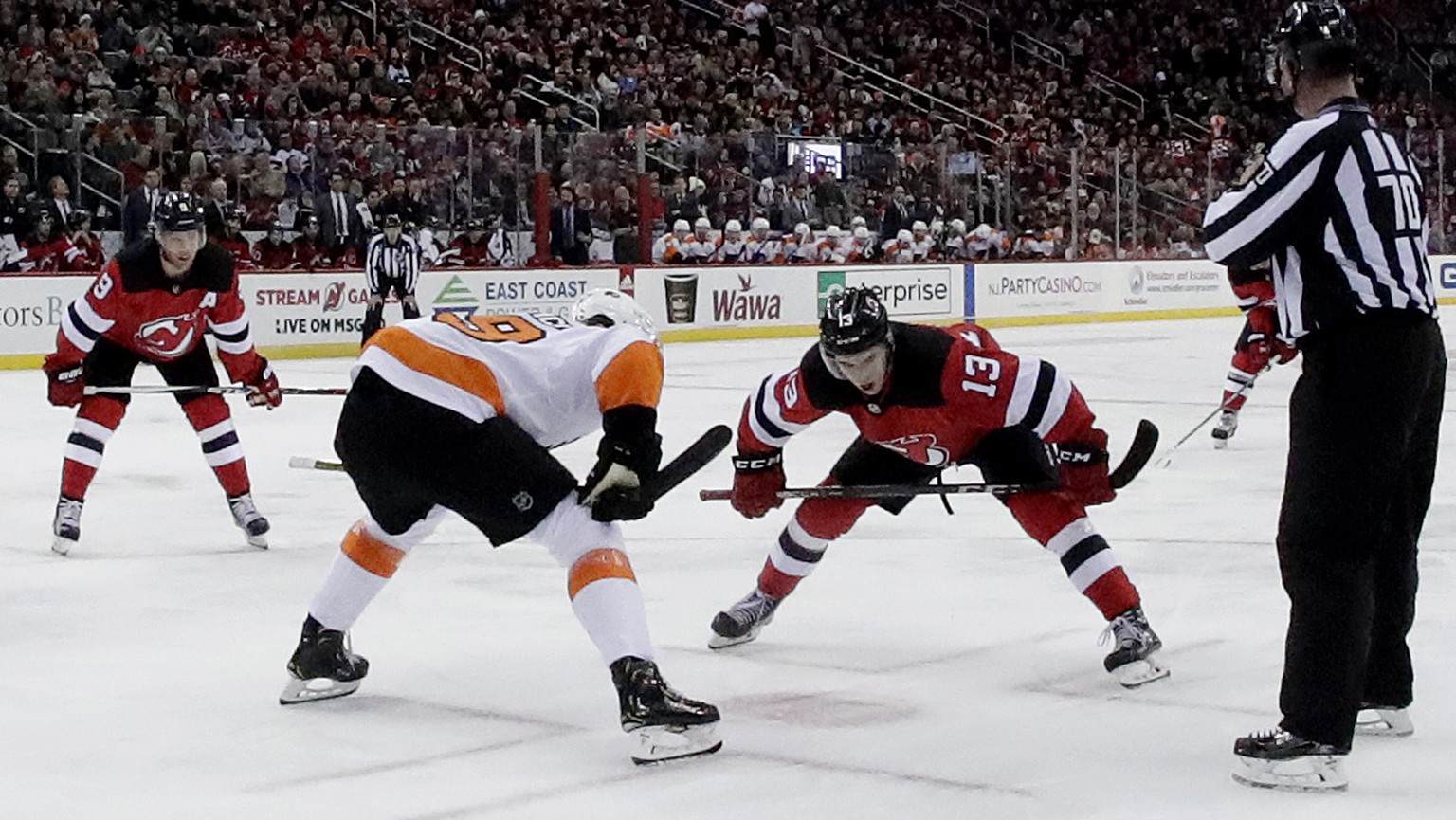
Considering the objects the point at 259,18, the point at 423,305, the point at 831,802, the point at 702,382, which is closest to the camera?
the point at 831,802

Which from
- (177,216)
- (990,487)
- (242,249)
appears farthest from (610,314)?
(242,249)

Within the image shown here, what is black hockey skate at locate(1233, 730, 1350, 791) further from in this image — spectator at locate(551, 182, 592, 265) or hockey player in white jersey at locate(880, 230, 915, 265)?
hockey player in white jersey at locate(880, 230, 915, 265)

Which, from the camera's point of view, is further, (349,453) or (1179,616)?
(1179,616)

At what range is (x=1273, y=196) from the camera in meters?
3.04

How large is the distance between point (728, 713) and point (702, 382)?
8745 millimetres

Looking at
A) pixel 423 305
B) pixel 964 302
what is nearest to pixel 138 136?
pixel 423 305

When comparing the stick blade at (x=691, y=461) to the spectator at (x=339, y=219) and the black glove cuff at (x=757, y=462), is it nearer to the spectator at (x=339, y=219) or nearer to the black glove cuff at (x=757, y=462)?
the black glove cuff at (x=757, y=462)

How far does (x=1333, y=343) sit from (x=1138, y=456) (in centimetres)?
110

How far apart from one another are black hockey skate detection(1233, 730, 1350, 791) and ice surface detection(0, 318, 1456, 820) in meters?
0.04

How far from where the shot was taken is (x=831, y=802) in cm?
310

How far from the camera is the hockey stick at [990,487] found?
4.10 metres

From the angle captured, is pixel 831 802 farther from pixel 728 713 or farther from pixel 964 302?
pixel 964 302

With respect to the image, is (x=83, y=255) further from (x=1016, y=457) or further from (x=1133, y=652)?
(x=1133, y=652)

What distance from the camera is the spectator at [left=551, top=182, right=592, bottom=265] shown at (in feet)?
52.1
